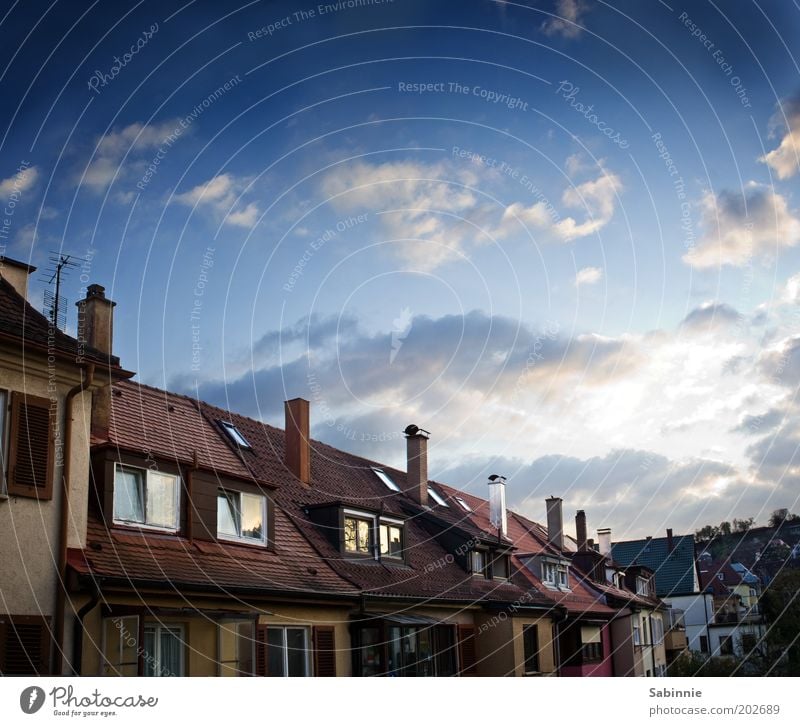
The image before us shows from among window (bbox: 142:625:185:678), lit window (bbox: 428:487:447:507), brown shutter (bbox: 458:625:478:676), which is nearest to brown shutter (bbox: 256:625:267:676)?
window (bbox: 142:625:185:678)

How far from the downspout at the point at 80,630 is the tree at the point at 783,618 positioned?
1286cm

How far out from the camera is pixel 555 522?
103 feet

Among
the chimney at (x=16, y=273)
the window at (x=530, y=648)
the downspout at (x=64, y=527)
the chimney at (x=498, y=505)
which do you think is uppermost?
the chimney at (x=16, y=273)

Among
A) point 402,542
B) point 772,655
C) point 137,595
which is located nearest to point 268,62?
point 137,595

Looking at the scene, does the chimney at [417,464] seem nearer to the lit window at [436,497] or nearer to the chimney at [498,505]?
the lit window at [436,497]

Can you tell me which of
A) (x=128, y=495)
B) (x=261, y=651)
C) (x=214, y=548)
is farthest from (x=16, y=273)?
(x=261, y=651)

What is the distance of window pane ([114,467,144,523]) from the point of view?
11.9 meters

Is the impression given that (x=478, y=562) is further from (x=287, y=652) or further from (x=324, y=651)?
(x=287, y=652)

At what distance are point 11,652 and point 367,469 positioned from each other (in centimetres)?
1316

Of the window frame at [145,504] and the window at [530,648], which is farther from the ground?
the window frame at [145,504]

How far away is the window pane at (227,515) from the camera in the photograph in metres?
13.7

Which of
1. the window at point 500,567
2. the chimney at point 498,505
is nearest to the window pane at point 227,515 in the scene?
the window at point 500,567

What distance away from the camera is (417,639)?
53.8ft
